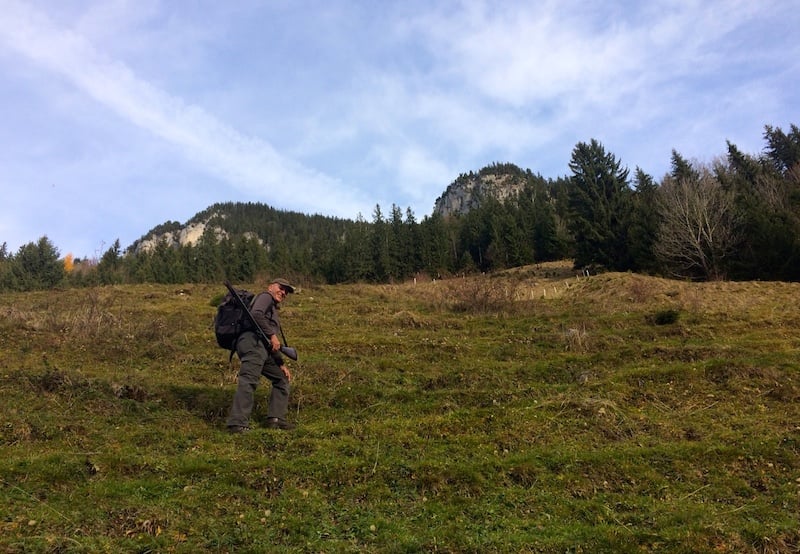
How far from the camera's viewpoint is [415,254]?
63781 mm

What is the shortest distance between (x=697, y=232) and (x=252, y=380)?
36.2m

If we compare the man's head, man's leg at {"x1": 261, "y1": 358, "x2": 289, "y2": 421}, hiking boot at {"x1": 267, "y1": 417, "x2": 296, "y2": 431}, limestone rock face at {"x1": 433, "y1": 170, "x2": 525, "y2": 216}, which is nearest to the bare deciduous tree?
the man's head

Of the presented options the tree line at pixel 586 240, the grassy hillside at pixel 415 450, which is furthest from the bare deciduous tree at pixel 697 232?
the grassy hillside at pixel 415 450

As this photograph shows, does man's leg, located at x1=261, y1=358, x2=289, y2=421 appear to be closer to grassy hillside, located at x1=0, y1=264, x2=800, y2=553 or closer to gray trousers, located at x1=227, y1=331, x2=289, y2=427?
gray trousers, located at x1=227, y1=331, x2=289, y2=427

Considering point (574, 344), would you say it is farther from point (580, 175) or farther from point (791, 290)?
point (580, 175)

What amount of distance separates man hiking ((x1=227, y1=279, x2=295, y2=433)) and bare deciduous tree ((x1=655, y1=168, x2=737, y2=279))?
109ft

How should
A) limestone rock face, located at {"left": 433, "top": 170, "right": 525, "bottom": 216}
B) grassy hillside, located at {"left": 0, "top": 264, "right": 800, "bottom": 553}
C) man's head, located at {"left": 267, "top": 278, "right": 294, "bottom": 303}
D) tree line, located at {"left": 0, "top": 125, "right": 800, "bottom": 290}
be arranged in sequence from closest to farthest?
1. grassy hillside, located at {"left": 0, "top": 264, "right": 800, "bottom": 553}
2. man's head, located at {"left": 267, "top": 278, "right": 294, "bottom": 303}
3. tree line, located at {"left": 0, "top": 125, "right": 800, "bottom": 290}
4. limestone rock face, located at {"left": 433, "top": 170, "right": 525, "bottom": 216}


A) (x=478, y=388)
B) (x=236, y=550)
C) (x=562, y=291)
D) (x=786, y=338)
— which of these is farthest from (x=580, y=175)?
(x=236, y=550)

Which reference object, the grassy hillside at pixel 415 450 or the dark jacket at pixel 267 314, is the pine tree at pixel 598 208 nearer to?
the grassy hillside at pixel 415 450

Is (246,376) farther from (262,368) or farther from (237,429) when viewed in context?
(237,429)

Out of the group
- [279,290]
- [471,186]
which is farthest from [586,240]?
[471,186]

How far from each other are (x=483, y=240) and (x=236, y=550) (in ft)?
220

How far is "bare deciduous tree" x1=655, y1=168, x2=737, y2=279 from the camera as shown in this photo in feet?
109

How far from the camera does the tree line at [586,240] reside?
3284 centimetres
